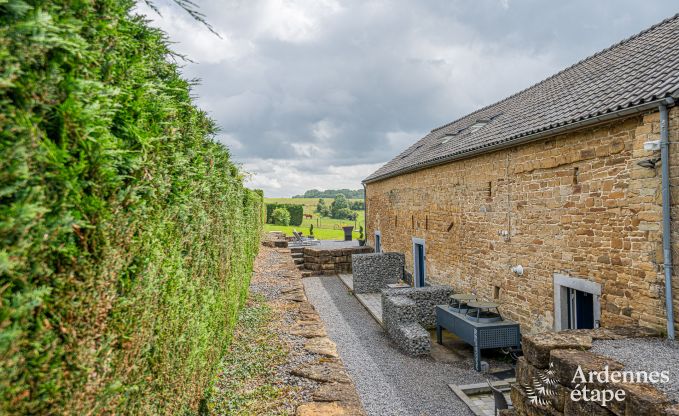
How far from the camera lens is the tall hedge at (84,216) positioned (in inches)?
41.2

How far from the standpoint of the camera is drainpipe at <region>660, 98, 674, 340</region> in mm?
5230

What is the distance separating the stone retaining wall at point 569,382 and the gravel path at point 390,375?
1.63 metres

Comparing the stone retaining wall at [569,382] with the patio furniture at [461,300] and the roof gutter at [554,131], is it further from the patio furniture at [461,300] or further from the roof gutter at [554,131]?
the patio furniture at [461,300]

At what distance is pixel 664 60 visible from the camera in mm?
7004

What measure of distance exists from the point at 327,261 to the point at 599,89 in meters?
15.0

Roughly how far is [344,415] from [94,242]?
237cm

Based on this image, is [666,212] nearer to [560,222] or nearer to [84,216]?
[560,222]

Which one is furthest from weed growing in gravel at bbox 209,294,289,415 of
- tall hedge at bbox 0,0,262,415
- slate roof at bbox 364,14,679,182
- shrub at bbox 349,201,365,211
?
shrub at bbox 349,201,365,211

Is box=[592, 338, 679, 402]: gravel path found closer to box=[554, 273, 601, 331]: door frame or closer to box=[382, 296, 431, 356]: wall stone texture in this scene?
box=[554, 273, 601, 331]: door frame

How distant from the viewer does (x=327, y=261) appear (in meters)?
20.4

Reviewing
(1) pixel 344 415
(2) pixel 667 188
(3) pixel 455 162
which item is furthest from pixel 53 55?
(3) pixel 455 162

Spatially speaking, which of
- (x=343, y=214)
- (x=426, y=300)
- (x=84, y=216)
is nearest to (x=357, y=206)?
(x=343, y=214)

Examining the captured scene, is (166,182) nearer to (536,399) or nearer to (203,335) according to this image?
(203,335)

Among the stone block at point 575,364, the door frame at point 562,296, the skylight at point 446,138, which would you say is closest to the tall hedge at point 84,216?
the stone block at point 575,364
